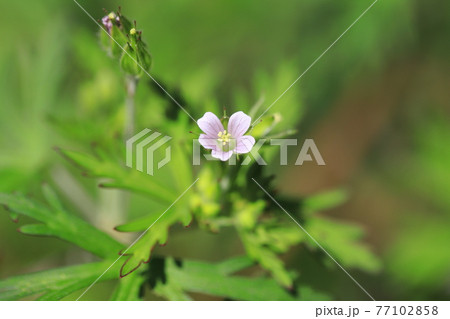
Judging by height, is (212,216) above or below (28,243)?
below

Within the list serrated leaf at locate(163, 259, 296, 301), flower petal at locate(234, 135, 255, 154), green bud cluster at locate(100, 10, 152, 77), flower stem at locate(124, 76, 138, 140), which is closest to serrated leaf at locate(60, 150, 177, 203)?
flower stem at locate(124, 76, 138, 140)

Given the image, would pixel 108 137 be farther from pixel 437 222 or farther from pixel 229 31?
pixel 437 222

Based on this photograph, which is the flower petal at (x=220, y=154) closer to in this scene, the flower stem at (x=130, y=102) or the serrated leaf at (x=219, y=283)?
the flower stem at (x=130, y=102)

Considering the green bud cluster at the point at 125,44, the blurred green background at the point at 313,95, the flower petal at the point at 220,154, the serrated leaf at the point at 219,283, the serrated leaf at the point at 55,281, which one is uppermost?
the blurred green background at the point at 313,95

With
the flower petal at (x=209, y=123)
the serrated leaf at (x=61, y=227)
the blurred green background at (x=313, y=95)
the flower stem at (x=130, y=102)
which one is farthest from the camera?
the blurred green background at (x=313, y=95)

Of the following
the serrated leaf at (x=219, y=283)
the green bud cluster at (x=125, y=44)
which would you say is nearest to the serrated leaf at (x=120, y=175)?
the serrated leaf at (x=219, y=283)

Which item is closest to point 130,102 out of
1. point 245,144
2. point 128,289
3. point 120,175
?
point 120,175

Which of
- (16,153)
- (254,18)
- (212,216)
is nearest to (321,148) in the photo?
(254,18)
